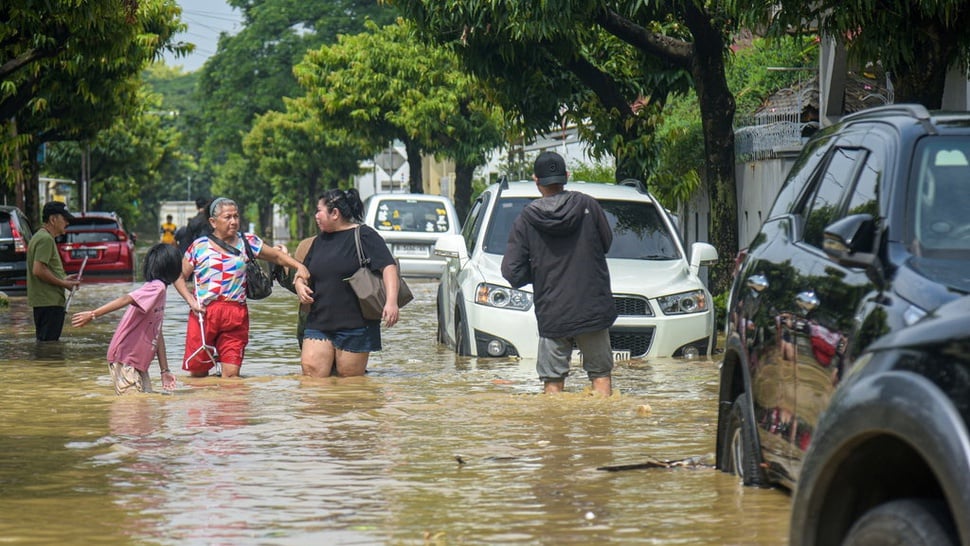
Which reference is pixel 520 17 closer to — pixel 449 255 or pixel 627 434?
pixel 449 255

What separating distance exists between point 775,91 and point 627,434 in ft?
62.6

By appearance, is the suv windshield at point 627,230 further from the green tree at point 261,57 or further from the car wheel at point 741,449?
the green tree at point 261,57

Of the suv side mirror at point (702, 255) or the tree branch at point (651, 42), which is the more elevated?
the tree branch at point (651, 42)

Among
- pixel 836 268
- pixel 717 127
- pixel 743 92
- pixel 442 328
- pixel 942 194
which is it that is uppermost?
pixel 743 92

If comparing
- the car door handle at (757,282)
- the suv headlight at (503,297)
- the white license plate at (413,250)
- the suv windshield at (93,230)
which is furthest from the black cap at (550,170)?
the suv windshield at (93,230)

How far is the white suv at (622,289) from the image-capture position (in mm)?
14422

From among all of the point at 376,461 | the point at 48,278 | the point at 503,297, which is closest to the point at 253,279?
the point at 503,297

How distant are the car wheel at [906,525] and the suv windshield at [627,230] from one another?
11179 mm

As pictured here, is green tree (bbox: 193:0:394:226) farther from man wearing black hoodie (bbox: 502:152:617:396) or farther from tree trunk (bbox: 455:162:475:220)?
man wearing black hoodie (bbox: 502:152:617:396)

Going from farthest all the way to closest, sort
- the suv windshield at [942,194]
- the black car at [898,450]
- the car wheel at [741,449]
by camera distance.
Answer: the car wheel at [741,449], the suv windshield at [942,194], the black car at [898,450]

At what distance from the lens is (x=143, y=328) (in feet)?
40.8

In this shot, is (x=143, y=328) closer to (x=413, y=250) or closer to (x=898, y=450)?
(x=898, y=450)

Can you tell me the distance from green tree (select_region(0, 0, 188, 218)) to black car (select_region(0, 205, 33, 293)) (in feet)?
4.99

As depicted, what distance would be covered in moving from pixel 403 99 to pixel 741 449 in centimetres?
4047
